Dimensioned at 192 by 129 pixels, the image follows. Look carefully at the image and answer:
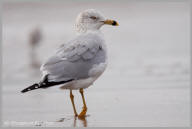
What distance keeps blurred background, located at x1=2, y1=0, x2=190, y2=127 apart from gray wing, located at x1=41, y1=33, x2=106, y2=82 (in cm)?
56

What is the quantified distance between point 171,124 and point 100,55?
131cm

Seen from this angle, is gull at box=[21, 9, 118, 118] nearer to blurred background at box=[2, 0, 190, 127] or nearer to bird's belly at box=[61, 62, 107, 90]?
bird's belly at box=[61, 62, 107, 90]

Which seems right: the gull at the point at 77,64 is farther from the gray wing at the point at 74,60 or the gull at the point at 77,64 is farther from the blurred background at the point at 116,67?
the blurred background at the point at 116,67

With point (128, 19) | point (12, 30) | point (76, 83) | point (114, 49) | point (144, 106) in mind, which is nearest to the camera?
point (76, 83)

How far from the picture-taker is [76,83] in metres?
5.73

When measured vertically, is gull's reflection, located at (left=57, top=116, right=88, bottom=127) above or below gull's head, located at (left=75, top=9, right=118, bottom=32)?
below

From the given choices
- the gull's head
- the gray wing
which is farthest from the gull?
the gull's head

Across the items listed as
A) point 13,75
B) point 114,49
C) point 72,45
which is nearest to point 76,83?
point 72,45

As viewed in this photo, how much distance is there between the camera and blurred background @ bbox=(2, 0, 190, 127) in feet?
19.3

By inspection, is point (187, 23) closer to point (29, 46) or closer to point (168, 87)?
point (29, 46)

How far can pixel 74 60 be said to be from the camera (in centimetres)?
573

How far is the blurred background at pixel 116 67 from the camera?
588 cm

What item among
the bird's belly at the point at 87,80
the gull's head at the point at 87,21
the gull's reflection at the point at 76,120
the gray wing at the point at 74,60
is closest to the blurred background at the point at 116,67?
the gull's reflection at the point at 76,120

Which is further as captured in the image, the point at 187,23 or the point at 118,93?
the point at 187,23
